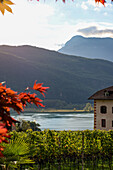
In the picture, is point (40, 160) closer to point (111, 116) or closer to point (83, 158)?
point (83, 158)

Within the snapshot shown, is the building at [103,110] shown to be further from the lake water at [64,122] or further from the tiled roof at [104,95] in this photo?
the lake water at [64,122]

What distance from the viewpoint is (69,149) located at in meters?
15.7

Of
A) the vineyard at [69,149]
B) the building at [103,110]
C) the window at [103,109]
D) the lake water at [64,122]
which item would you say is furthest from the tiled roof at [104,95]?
the lake water at [64,122]

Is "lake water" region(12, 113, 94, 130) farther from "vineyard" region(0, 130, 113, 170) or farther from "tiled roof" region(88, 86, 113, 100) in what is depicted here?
"vineyard" region(0, 130, 113, 170)

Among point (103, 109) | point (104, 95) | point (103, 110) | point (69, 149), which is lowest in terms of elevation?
point (69, 149)

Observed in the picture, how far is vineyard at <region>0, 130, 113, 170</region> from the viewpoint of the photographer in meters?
14.8

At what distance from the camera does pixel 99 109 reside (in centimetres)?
3781

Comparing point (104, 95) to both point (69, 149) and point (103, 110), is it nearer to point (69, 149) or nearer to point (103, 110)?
point (103, 110)

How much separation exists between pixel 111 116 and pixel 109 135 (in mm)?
22005

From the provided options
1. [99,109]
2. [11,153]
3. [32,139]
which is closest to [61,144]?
[32,139]

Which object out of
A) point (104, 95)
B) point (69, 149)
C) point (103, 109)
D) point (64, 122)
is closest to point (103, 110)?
A: point (103, 109)

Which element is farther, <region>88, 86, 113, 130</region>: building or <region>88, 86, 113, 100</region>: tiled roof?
<region>88, 86, 113, 100</region>: tiled roof

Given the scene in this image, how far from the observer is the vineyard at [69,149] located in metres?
14.8

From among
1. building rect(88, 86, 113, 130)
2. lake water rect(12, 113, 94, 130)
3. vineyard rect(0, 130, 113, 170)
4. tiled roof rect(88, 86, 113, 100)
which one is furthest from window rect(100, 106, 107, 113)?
lake water rect(12, 113, 94, 130)
